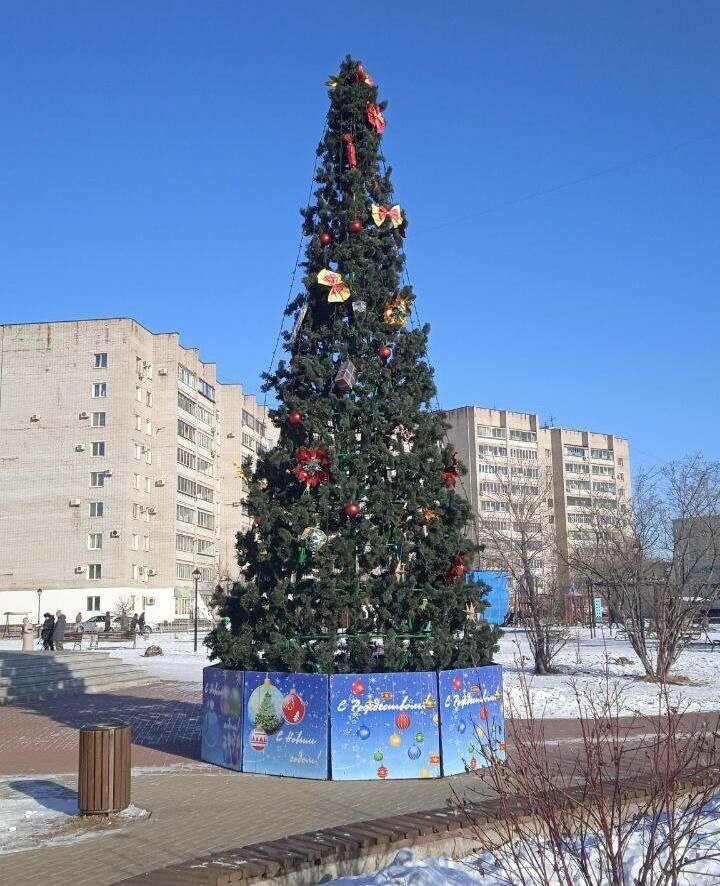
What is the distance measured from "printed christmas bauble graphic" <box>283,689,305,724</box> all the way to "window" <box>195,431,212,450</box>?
70290 mm

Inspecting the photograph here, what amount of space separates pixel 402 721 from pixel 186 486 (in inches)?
2692

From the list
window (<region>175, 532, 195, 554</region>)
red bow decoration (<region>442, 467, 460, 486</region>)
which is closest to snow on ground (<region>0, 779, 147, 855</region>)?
red bow decoration (<region>442, 467, 460, 486</region>)

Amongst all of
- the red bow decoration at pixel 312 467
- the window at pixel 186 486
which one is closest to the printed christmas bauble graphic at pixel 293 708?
the red bow decoration at pixel 312 467

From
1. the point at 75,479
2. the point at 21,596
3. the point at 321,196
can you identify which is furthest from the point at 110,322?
the point at 321,196

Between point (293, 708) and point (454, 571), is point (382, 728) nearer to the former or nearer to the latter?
point (293, 708)

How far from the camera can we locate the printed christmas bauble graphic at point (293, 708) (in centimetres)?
1050

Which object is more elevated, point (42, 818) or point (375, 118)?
point (375, 118)

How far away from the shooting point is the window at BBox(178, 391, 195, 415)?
75.9 metres

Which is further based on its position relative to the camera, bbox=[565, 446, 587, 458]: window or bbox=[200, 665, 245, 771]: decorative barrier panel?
bbox=[565, 446, 587, 458]: window

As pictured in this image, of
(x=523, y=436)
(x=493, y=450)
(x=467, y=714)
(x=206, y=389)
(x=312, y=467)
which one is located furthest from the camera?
(x=523, y=436)

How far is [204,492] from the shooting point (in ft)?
269

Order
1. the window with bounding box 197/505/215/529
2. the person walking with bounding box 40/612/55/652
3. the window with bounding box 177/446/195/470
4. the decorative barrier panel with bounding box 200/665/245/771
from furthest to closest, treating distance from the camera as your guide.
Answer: the window with bounding box 197/505/215/529
the window with bounding box 177/446/195/470
the person walking with bounding box 40/612/55/652
the decorative barrier panel with bounding box 200/665/245/771

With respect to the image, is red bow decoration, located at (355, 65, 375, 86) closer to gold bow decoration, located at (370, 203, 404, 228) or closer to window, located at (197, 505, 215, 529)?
gold bow decoration, located at (370, 203, 404, 228)

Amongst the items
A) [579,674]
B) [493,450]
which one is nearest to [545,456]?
[493,450]
